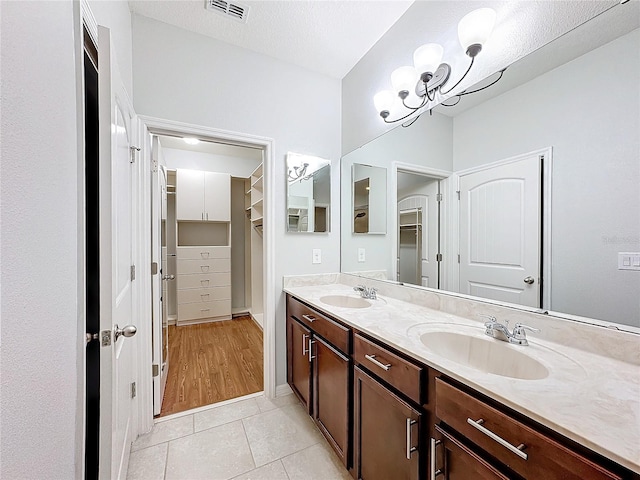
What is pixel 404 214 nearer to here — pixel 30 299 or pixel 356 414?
pixel 356 414

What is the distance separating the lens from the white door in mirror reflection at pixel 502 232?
1122 millimetres

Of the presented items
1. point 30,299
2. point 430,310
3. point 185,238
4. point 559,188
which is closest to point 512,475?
point 430,310

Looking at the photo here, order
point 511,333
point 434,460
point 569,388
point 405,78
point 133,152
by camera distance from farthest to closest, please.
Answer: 1. point 405,78
2. point 133,152
3. point 511,333
4. point 434,460
5. point 569,388

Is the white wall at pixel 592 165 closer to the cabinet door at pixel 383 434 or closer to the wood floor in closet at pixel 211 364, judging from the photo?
the cabinet door at pixel 383 434

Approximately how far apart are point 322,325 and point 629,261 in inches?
50.4

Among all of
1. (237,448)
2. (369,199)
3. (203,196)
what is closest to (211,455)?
(237,448)

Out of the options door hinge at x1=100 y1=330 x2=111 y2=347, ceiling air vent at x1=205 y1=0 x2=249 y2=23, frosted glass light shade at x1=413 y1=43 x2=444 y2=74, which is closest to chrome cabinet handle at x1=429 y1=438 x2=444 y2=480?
door hinge at x1=100 y1=330 x2=111 y2=347

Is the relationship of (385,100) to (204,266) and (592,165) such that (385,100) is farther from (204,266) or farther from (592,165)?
(204,266)

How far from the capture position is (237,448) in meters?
1.56

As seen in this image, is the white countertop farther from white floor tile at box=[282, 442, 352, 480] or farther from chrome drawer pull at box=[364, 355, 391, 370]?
white floor tile at box=[282, 442, 352, 480]

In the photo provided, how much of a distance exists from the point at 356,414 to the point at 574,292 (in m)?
1.03

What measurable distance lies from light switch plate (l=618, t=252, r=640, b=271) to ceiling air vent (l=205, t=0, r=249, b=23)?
7.35ft

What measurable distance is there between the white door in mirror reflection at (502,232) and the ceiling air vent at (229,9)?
1697 mm

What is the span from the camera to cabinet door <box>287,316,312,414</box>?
170 centimetres
